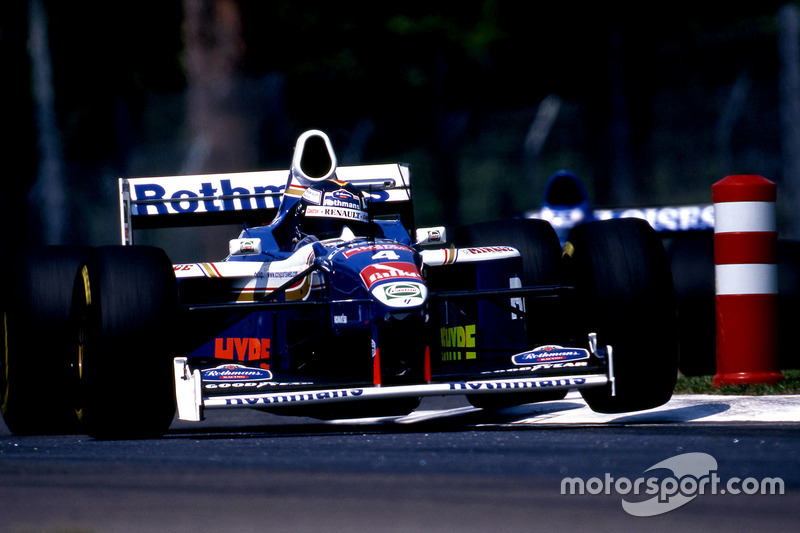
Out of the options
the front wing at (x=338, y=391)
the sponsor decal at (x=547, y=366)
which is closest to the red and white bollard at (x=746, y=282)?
the sponsor decal at (x=547, y=366)

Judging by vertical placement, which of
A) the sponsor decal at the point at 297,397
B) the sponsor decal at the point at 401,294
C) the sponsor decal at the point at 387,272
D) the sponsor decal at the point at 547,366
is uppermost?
the sponsor decal at the point at 387,272

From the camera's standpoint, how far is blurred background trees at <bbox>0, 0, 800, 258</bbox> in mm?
16953

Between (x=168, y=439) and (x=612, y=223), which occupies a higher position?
(x=612, y=223)

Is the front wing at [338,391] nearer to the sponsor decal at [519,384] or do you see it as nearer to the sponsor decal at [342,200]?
the sponsor decal at [519,384]

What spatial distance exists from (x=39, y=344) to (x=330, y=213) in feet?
5.27

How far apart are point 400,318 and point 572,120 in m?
11.4

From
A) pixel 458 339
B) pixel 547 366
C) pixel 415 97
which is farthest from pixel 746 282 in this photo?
pixel 415 97

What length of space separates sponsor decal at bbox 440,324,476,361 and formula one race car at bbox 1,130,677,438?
0.01 meters

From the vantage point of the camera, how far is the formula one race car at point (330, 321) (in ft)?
22.4

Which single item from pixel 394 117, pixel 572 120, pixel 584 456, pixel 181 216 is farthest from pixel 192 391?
pixel 394 117

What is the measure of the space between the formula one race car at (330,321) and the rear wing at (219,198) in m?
0.52

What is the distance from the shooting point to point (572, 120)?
59.0ft

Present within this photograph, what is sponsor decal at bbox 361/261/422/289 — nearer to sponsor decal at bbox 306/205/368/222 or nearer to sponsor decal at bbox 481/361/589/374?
sponsor decal at bbox 481/361/589/374

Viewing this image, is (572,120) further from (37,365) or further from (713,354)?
(37,365)
